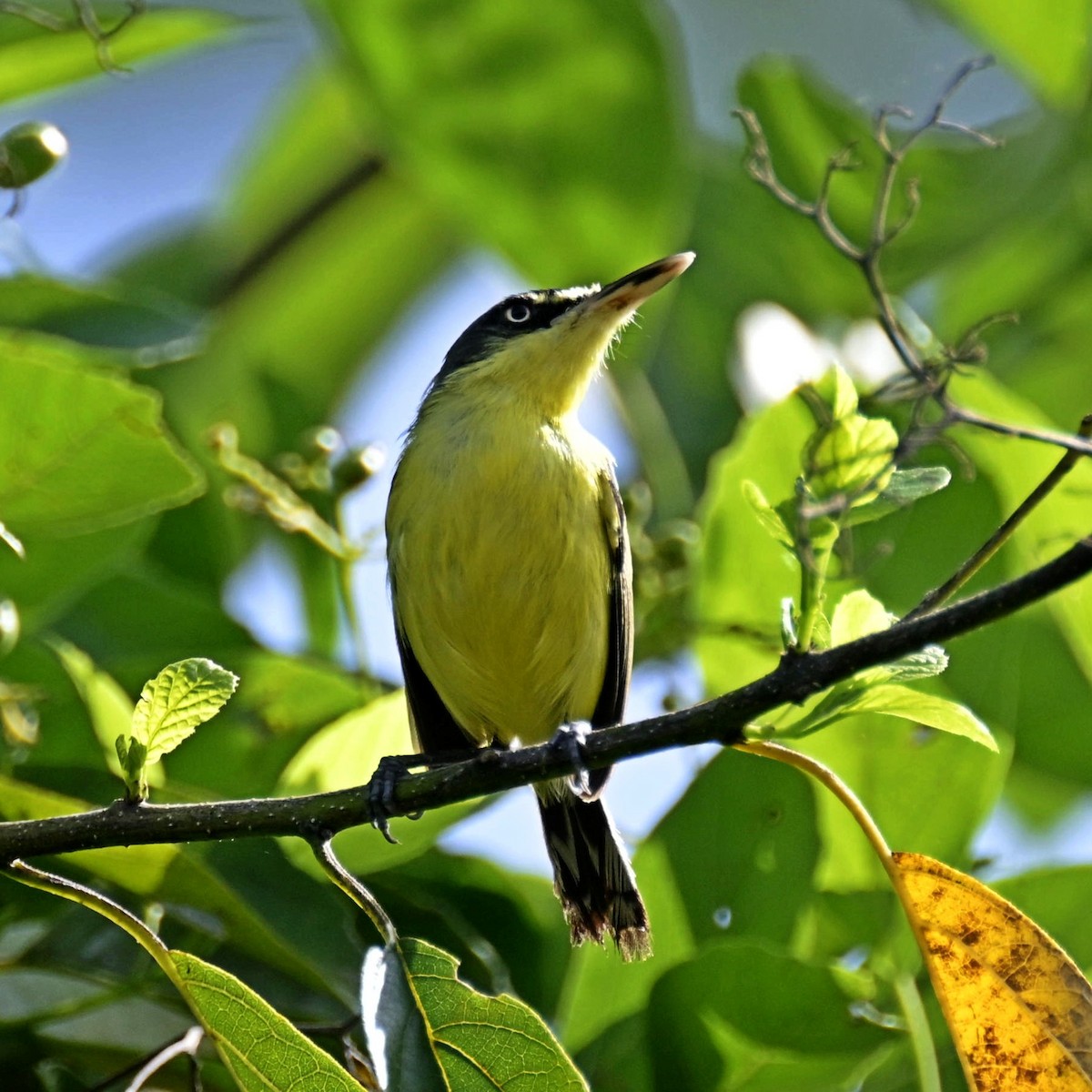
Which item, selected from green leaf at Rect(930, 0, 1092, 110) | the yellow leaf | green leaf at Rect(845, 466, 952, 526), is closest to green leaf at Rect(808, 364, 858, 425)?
green leaf at Rect(845, 466, 952, 526)

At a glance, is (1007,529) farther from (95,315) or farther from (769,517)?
(95,315)

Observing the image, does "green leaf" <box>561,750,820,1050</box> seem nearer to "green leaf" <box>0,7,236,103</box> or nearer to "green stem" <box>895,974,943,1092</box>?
"green stem" <box>895,974,943,1092</box>

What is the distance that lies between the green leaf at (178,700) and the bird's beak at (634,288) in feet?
6.25

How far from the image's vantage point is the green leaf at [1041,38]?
4.46m

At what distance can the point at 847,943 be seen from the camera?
3.48 meters

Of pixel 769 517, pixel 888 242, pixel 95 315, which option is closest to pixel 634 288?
A: pixel 888 242

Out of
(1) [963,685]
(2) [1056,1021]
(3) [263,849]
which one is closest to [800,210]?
(1) [963,685]

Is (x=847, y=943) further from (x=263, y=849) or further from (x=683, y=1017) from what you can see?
(x=263, y=849)

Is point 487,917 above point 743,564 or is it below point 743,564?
below

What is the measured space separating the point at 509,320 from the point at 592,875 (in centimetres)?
202

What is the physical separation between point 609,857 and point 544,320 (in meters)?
1.79

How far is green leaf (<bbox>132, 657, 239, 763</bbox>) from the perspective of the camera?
252cm

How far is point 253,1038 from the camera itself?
266 cm

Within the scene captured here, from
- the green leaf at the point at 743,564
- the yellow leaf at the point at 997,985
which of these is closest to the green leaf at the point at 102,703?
the green leaf at the point at 743,564
